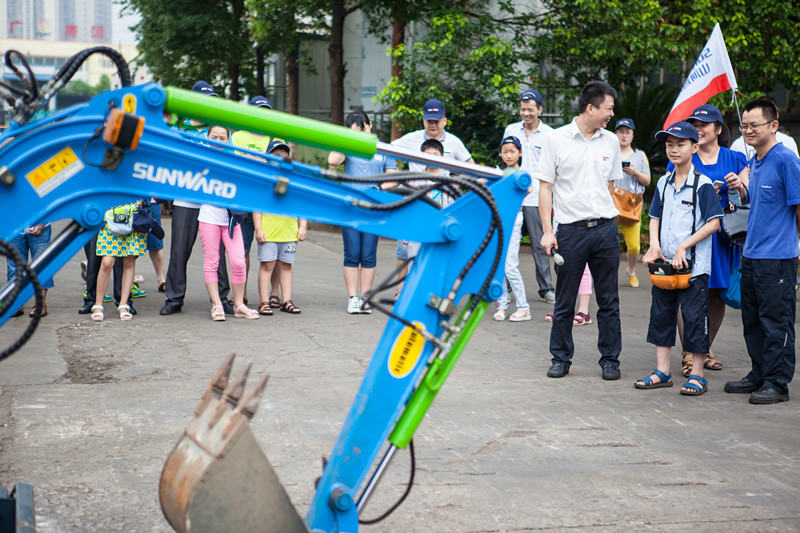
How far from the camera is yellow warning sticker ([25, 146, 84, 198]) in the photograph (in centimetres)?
275

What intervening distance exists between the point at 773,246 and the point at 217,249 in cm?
515

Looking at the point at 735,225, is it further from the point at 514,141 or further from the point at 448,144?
the point at 448,144

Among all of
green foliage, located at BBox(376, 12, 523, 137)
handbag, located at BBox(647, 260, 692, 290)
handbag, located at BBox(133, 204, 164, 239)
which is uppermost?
green foliage, located at BBox(376, 12, 523, 137)

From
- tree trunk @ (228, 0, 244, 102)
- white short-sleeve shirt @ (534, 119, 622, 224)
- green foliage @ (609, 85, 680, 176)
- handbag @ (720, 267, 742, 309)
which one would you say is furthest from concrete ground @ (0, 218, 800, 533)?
tree trunk @ (228, 0, 244, 102)

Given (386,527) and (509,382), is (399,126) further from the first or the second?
(386,527)

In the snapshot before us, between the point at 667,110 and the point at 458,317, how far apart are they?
13.9 meters

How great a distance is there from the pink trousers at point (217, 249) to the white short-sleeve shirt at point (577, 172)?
11.1ft

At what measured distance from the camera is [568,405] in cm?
618

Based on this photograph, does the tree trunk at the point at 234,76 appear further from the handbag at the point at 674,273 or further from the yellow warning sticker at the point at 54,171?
the yellow warning sticker at the point at 54,171

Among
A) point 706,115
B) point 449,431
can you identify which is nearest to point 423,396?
point 449,431

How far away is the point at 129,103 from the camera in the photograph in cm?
285

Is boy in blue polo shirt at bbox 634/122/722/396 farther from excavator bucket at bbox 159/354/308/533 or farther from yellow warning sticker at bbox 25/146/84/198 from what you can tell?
yellow warning sticker at bbox 25/146/84/198

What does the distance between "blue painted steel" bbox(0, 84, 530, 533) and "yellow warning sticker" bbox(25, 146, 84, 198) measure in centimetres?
1

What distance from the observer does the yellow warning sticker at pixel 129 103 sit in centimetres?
284
